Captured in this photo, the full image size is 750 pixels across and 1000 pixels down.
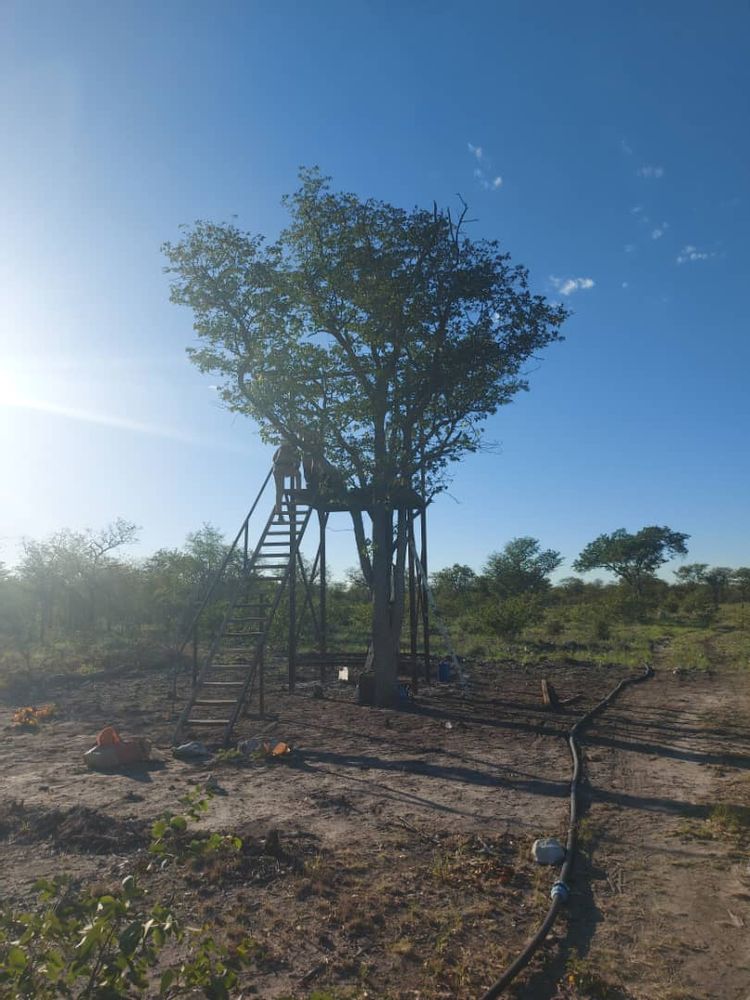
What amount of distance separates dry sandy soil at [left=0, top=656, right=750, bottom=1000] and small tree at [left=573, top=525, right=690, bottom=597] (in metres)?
52.5

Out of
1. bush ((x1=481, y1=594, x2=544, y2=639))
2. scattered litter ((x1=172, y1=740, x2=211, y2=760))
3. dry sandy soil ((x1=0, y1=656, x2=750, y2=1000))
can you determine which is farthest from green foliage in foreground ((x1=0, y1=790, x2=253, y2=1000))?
bush ((x1=481, y1=594, x2=544, y2=639))

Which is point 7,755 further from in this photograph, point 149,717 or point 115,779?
point 149,717

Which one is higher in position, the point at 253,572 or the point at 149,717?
the point at 253,572

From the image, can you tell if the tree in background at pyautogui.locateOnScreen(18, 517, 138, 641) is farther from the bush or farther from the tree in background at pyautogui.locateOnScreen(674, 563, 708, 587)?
the tree in background at pyautogui.locateOnScreen(674, 563, 708, 587)

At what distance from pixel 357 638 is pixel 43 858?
70.8 feet

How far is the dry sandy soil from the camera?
3.88m

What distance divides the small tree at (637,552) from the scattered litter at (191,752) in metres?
55.8

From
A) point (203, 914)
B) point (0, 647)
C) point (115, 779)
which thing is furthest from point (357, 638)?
point (203, 914)

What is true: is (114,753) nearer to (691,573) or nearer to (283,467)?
(283,467)

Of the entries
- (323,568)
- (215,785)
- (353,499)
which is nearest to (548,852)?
(215,785)

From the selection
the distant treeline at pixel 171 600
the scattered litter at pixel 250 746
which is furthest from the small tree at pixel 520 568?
the scattered litter at pixel 250 746

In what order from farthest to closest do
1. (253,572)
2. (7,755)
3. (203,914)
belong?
1. (253,572)
2. (7,755)
3. (203,914)

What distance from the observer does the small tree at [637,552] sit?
6109 centimetres

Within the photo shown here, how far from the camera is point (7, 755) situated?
9.45 metres
